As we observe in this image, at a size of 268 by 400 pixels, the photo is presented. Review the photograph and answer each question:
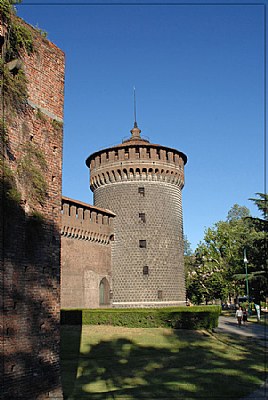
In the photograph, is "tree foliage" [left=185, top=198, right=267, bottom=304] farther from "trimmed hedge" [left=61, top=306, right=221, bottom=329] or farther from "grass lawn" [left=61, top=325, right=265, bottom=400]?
"grass lawn" [left=61, top=325, right=265, bottom=400]

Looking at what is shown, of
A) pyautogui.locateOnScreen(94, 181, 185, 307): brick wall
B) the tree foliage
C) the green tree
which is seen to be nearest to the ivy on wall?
pyautogui.locateOnScreen(94, 181, 185, 307): brick wall

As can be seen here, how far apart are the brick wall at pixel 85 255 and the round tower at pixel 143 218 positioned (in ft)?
→ 2.84

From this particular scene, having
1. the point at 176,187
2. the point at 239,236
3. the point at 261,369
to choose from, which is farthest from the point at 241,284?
the point at 261,369

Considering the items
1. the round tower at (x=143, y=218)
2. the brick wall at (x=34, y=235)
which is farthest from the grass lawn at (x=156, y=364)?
the round tower at (x=143, y=218)

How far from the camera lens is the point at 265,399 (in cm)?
955

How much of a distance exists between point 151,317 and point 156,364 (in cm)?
879

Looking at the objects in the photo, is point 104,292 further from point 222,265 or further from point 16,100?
point 16,100

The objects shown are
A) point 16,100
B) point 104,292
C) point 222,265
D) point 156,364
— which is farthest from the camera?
point 222,265

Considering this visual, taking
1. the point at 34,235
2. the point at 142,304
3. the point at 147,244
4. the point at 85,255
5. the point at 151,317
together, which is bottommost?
the point at 142,304

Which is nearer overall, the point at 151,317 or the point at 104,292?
the point at 151,317

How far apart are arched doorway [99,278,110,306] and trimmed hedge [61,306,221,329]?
17.5 ft

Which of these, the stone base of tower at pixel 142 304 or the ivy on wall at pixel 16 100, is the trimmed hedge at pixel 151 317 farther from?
the ivy on wall at pixel 16 100

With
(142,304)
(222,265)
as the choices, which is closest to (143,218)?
(142,304)

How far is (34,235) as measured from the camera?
29.9 feet
